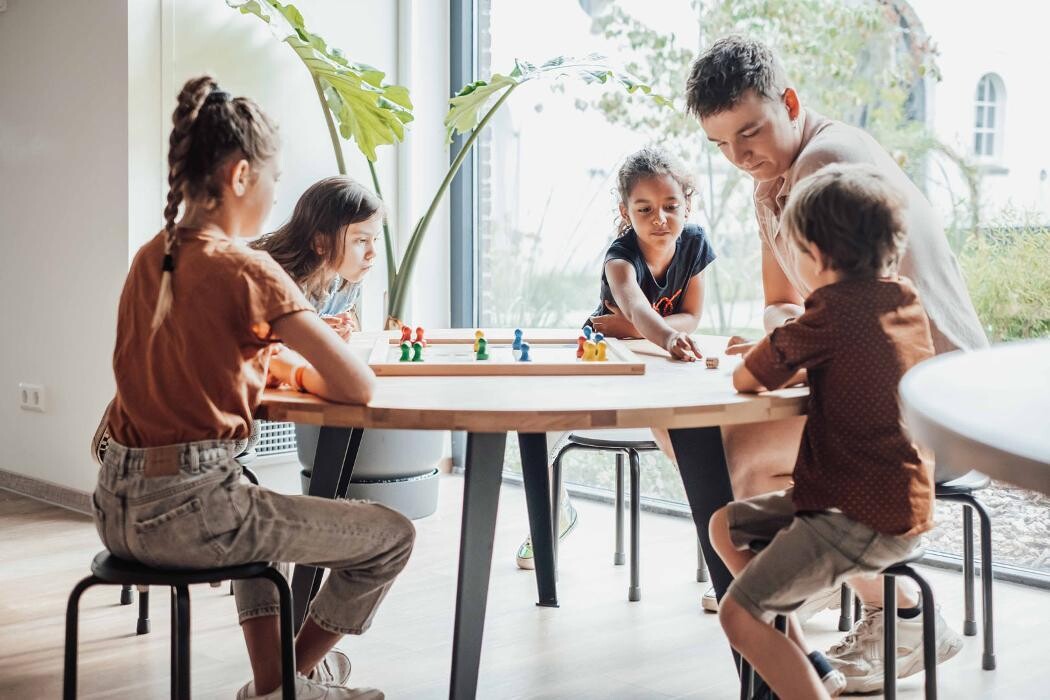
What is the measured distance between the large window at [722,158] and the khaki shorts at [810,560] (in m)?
1.55

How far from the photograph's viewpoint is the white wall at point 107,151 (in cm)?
364

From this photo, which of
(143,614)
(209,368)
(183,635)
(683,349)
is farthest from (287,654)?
(143,614)

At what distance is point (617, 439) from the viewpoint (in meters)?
2.79

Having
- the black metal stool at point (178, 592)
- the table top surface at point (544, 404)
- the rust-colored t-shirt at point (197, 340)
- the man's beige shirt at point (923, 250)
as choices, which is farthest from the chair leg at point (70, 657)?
the man's beige shirt at point (923, 250)

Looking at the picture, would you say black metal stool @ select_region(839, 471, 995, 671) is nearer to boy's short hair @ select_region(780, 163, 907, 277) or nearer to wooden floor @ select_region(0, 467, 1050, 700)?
wooden floor @ select_region(0, 467, 1050, 700)

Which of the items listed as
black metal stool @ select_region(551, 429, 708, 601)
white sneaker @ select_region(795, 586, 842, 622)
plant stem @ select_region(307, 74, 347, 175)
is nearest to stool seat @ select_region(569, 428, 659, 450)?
black metal stool @ select_region(551, 429, 708, 601)

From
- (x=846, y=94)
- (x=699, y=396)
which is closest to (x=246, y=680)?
(x=699, y=396)

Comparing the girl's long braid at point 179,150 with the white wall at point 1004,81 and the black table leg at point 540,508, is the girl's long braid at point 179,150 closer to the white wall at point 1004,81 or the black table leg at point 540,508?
the black table leg at point 540,508

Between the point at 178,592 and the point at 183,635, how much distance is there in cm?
7

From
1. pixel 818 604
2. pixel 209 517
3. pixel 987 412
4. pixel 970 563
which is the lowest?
pixel 818 604

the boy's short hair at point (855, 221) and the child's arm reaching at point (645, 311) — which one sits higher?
the boy's short hair at point (855, 221)

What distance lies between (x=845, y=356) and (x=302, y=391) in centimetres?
88

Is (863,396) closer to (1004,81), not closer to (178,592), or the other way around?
(178,592)

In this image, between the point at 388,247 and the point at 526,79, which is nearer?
the point at 526,79
